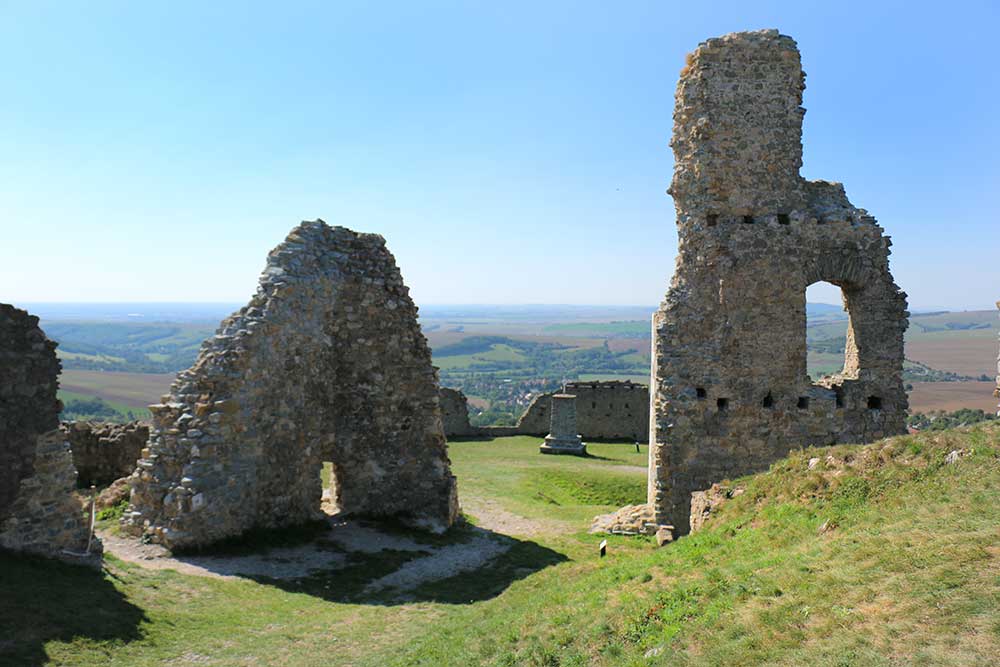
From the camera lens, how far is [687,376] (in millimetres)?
15961

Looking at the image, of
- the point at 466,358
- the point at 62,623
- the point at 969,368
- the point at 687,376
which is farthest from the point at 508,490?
the point at 466,358

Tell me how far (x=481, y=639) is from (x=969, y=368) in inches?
3795

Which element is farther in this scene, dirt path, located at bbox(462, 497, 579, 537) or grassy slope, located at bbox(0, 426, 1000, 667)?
dirt path, located at bbox(462, 497, 579, 537)

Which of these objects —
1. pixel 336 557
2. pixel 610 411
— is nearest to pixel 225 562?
pixel 336 557

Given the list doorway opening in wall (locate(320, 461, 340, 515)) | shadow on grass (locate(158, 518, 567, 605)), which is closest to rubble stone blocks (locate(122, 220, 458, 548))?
doorway opening in wall (locate(320, 461, 340, 515))

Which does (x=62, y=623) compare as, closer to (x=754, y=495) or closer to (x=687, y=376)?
(x=754, y=495)

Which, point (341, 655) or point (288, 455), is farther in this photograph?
point (288, 455)

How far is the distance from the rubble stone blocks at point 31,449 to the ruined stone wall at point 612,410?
2710cm

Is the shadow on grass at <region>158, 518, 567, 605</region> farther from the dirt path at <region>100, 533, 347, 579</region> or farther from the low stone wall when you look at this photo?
the low stone wall

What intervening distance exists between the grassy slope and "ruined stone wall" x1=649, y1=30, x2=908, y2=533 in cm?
406

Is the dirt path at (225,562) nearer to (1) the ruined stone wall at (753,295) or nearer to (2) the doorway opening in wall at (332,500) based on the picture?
(2) the doorway opening in wall at (332,500)

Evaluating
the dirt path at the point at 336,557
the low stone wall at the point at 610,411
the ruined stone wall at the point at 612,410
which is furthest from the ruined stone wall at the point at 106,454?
the ruined stone wall at the point at 612,410

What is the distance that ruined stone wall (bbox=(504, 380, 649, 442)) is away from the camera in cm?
3503

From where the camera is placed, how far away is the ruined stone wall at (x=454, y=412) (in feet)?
110
